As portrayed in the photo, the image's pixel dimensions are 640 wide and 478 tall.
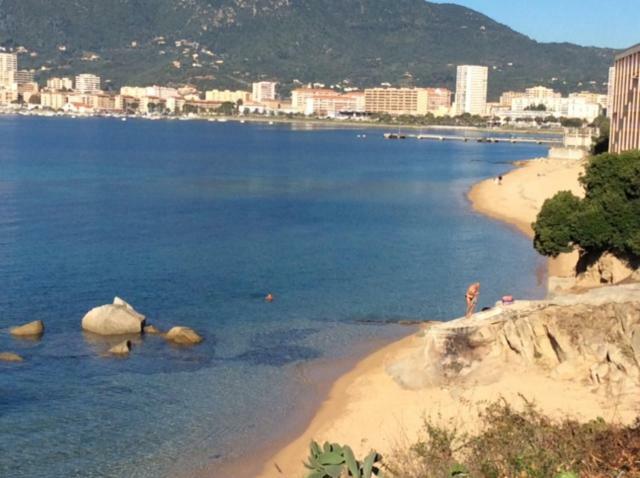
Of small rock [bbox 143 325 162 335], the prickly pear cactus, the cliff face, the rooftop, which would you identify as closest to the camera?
the prickly pear cactus

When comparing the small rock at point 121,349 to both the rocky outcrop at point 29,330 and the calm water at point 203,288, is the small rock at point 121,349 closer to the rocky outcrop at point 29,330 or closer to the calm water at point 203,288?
the calm water at point 203,288

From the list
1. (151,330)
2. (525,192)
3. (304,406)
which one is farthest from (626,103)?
(304,406)

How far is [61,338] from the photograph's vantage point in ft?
88.3

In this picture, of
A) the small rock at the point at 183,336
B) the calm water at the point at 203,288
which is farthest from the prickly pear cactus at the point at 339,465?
the small rock at the point at 183,336

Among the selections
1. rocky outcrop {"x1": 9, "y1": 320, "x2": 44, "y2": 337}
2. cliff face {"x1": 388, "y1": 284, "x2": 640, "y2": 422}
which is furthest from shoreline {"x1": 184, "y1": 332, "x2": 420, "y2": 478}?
rocky outcrop {"x1": 9, "y1": 320, "x2": 44, "y2": 337}

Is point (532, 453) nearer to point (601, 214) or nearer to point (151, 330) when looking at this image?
point (151, 330)

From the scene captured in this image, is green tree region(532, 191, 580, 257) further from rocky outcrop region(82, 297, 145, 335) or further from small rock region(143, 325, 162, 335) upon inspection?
rocky outcrop region(82, 297, 145, 335)

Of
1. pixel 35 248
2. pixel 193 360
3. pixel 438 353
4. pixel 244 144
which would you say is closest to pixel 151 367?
pixel 193 360

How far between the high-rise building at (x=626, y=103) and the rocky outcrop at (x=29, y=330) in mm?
40455

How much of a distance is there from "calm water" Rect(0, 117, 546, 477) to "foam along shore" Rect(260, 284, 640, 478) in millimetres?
1469

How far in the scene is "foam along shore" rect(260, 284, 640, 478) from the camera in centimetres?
1911

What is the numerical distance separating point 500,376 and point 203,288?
15348 millimetres

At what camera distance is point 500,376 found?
21031mm

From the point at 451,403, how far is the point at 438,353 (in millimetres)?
1770
